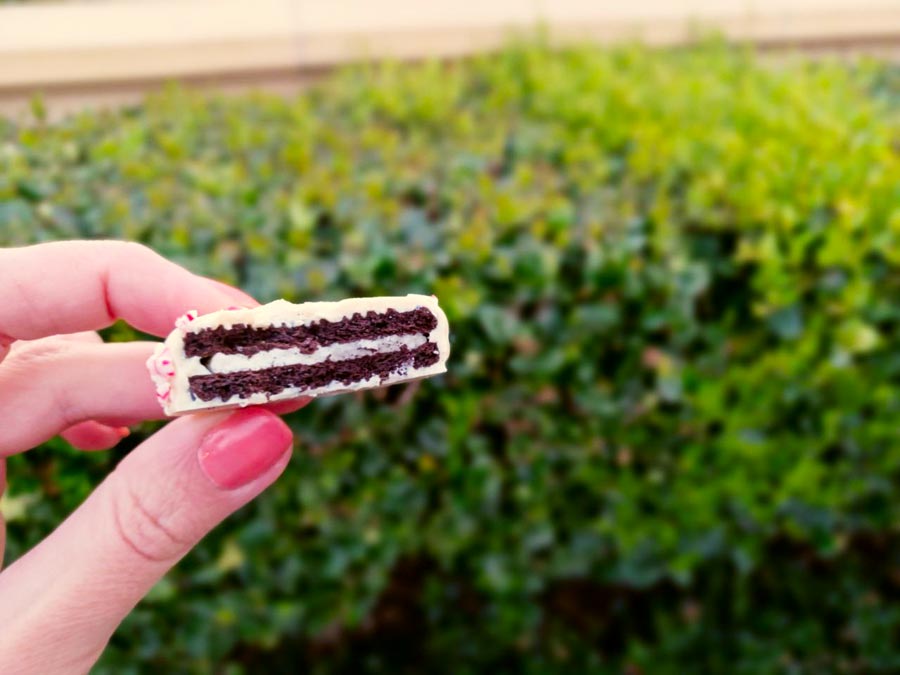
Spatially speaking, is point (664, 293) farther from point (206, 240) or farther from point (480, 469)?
point (206, 240)

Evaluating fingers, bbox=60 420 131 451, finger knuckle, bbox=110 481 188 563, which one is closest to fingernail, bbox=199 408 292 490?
finger knuckle, bbox=110 481 188 563

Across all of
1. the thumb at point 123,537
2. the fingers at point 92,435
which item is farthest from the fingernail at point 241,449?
the fingers at point 92,435

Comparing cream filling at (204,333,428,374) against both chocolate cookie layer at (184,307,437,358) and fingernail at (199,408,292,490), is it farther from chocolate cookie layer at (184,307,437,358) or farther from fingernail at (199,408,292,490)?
fingernail at (199,408,292,490)

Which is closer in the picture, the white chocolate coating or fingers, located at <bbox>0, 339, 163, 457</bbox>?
the white chocolate coating

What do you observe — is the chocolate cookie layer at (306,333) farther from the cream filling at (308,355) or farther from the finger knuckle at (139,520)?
the finger knuckle at (139,520)

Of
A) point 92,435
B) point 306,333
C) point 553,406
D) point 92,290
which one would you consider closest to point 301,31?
point 553,406

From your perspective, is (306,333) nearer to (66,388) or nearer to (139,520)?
(139,520)

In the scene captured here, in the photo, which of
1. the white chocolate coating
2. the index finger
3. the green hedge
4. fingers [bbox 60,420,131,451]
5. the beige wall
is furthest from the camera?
the beige wall

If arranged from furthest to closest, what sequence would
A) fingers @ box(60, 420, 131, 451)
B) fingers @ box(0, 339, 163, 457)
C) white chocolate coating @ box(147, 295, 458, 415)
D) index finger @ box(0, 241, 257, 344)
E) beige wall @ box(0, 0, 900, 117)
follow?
beige wall @ box(0, 0, 900, 117) → fingers @ box(60, 420, 131, 451) → fingers @ box(0, 339, 163, 457) → index finger @ box(0, 241, 257, 344) → white chocolate coating @ box(147, 295, 458, 415)
